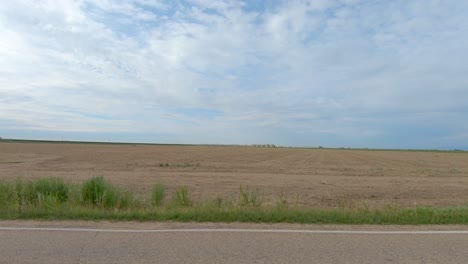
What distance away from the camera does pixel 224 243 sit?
17.3 feet

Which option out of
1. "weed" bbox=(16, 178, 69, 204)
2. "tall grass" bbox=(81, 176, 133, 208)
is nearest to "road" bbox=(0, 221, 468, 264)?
"tall grass" bbox=(81, 176, 133, 208)

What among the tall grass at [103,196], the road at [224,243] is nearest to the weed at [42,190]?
the tall grass at [103,196]

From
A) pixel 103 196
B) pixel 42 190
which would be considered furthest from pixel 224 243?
pixel 42 190

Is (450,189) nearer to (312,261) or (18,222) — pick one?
(312,261)

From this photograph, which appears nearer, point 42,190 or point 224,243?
point 224,243

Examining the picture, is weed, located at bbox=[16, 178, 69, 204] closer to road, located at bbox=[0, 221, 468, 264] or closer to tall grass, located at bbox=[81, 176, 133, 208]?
tall grass, located at bbox=[81, 176, 133, 208]

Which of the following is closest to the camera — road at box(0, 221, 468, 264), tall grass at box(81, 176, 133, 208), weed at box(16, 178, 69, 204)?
road at box(0, 221, 468, 264)

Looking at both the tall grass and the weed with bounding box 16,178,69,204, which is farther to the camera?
the weed with bounding box 16,178,69,204

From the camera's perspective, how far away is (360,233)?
19.5 feet

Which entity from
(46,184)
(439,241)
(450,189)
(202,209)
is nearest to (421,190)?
(450,189)

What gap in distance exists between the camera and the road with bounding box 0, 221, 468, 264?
4664mm

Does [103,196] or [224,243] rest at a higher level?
[103,196]

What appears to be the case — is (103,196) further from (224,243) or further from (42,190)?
(224,243)

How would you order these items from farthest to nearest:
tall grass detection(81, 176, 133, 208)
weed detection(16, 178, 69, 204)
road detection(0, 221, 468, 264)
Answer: weed detection(16, 178, 69, 204)
tall grass detection(81, 176, 133, 208)
road detection(0, 221, 468, 264)
